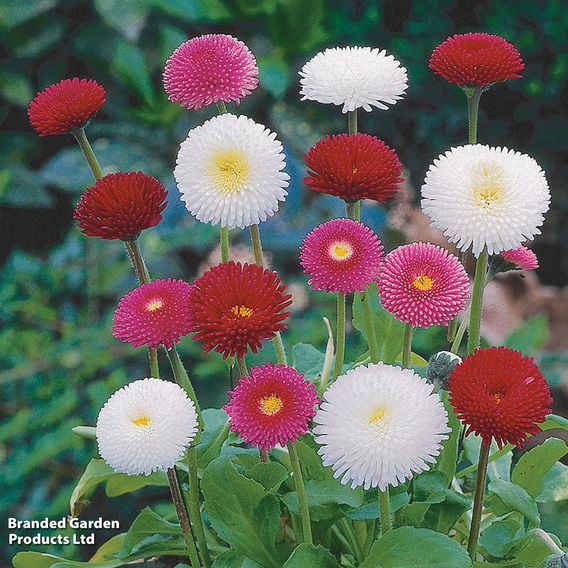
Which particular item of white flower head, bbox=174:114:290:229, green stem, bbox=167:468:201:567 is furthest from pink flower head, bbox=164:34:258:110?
green stem, bbox=167:468:201:567

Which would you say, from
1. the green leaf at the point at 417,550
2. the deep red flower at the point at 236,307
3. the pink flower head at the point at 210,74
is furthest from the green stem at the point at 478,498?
the pink flower head at the point at 210,74

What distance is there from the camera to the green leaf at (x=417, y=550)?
527 millimetres

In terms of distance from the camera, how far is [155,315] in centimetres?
52

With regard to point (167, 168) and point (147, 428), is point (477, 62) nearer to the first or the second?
point (147, 428)

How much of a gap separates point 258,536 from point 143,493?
0.98 metres

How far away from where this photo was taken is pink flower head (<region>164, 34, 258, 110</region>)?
22.3 inches

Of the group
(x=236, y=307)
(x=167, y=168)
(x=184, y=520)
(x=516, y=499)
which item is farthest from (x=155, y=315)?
Result: (x=167, y=168)

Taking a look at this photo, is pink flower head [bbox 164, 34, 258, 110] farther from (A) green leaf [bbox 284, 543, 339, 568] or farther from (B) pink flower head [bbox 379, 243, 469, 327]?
(A) green leaf [bbox 284, 543, 339, 568]

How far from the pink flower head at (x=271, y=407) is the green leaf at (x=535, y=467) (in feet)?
0.79

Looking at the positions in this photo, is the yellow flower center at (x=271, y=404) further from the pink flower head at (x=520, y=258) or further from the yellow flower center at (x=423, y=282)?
→ the pink flower head at (x=520, y=258)

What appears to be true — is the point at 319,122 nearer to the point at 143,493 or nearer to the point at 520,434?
the point at 143,493

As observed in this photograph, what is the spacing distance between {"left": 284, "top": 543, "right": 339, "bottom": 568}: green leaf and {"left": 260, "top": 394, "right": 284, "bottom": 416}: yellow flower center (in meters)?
0.11

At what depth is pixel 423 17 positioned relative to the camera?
6.64 feet

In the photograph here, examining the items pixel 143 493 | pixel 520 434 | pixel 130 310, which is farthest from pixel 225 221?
pixel 143 493
